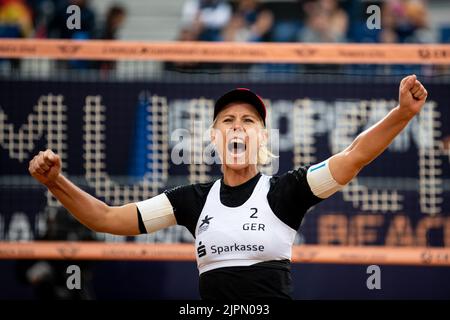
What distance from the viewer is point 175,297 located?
332 inches

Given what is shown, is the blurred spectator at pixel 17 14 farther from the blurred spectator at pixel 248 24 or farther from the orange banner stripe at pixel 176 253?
the orange banner stripe at pixel 176 253

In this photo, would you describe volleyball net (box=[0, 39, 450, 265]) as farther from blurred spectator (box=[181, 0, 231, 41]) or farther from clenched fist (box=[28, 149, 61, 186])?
clenched fist (box=[28, 149, 61, 186])

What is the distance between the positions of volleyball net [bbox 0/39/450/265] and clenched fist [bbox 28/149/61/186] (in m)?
3.11

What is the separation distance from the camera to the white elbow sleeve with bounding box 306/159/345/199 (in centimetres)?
449

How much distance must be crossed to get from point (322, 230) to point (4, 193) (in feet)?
9.01

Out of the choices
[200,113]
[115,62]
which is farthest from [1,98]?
[200,113]

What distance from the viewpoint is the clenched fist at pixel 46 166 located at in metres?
4.50

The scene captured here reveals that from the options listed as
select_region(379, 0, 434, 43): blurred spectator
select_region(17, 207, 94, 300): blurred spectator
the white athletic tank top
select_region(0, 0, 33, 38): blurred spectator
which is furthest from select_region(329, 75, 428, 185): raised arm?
select_region(0, 0, 33, 38): blurred spectator

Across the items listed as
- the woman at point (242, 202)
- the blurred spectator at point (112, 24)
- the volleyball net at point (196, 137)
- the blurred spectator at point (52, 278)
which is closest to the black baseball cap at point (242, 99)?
the woman at point (242, 202)

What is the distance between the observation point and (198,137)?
7.68m

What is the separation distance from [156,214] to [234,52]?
3.11 metres

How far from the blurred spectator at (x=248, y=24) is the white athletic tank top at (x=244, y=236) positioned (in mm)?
5543

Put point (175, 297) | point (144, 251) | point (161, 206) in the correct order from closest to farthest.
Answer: point (161, 206) < point (144, 251) < point (175, 297)

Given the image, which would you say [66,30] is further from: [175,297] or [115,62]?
[175,297]
